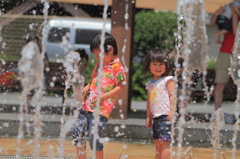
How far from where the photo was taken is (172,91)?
10.6ft

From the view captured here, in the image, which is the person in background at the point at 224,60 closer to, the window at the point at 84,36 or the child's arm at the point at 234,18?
the child's arm at the point at 234,18

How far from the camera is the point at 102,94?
3.12 meters

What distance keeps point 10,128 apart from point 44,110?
3.82 feet

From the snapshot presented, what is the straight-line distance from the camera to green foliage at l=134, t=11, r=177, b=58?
9.23m

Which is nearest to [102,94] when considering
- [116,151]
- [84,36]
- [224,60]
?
[116,151]

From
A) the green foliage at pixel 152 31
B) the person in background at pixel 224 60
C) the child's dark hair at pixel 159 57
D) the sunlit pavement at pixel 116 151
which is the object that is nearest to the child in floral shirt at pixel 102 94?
the child's dark hair at pixel 159 57

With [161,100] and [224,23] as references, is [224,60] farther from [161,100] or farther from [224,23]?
[161,100]

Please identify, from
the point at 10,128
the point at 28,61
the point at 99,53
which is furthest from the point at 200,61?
the point at 10,128

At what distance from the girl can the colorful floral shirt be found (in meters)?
0.29

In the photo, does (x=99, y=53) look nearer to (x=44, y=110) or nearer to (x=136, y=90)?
(x=44, y=110)

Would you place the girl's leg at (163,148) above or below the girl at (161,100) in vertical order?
below

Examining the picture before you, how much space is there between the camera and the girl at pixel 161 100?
3.23 m

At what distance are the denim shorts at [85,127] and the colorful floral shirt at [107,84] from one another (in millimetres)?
45

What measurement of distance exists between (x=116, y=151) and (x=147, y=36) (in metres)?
5.39
